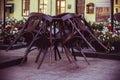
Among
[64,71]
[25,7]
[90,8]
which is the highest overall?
[25,7]

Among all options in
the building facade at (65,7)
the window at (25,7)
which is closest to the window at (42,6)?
the building facade at (65,7)

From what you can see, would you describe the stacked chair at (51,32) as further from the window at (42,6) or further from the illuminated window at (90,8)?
the window at (42,6)

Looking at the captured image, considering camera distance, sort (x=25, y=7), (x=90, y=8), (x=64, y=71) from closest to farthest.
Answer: (x=64, y=71) < (x=90, y=8) < (x=25, y=7)

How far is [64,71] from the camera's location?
5.48 metres

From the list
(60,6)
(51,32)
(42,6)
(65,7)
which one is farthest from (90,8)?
(51,32)

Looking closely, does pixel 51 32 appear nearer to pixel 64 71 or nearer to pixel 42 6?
pixel 64 71

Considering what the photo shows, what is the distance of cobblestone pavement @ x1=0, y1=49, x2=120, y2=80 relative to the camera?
495 centimetres

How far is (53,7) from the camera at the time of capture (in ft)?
75.9

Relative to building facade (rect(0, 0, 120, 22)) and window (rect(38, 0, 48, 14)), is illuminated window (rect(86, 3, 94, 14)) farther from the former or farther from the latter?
window (rect(38, 0, 48, 14))

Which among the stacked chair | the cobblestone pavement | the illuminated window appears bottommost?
the cobblestone pavement

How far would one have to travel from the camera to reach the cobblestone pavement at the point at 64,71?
4.95m

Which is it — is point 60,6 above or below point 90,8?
above

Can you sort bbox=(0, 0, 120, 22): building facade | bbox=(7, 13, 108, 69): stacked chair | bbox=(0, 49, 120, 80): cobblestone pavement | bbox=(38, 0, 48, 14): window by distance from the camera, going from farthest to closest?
bbox=(38, 0, 48, 14): window, bbox=(0, 0, 120, 22): building facade, bbox=(7, 13, 108, 69): stacked chair, bbox=(0, 49, 120, 80): cobblestone pavement

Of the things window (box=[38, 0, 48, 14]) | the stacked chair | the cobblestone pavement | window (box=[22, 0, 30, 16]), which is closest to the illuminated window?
window (box=[38, 0, 48, 14])
